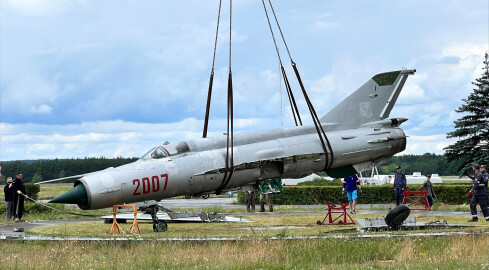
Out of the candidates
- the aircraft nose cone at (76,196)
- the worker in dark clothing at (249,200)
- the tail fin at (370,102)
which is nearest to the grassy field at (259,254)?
the aircraft nose cone at (76,196)

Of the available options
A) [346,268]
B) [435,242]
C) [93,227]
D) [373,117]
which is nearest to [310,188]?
[373,117]

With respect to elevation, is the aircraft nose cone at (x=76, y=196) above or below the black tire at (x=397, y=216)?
above

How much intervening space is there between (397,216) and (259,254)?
6.66 meters

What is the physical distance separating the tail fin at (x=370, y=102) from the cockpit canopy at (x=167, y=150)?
524 cm

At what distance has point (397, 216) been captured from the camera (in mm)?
17516

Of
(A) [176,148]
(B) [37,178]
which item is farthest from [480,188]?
(B) [37,178]

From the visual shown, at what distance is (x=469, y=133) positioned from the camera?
4431 centimetres

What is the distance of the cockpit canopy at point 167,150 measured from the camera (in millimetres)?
16188

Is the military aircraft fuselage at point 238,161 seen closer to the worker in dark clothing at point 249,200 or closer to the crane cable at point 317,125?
the crane cable at point 317,125

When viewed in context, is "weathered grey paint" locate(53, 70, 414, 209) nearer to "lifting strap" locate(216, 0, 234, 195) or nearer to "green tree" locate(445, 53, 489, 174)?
"lifting strap" locate(216, 0, 234, 195)

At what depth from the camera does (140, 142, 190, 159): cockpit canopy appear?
16.2 meters

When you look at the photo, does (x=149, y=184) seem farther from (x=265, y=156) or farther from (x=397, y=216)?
(x=397, y=216)

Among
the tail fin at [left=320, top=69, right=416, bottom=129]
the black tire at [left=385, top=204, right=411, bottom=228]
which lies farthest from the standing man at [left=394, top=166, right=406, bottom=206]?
the black tire at [left=385, top=204, right=411, bottom=228]

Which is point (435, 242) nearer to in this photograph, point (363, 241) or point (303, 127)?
point (363, 241)
